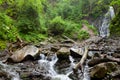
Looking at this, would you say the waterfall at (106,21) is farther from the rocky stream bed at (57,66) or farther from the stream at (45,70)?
the stream at (45,70)

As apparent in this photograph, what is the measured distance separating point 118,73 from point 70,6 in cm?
2535

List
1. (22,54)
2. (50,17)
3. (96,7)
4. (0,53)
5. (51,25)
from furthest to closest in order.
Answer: (96,7)
(50,17)
(51,25)
(0,53)
(22,54)

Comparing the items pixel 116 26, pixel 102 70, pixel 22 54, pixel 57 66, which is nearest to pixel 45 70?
pixel 57 66

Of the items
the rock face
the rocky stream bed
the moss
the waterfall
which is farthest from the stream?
the waterfall

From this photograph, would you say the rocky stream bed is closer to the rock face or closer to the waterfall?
the rock face

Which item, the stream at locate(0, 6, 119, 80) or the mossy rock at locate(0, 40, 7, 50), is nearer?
the stream at locate(0, 6, 119, 80)

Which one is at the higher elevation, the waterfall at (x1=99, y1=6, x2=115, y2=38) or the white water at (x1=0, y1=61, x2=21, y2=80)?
the waterfall at (x1=99, y1=6, x2=115, y2=38)

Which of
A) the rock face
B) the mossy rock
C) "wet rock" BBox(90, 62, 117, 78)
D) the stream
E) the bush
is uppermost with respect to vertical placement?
the bush

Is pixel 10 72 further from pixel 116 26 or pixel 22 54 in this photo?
pixel 116 26

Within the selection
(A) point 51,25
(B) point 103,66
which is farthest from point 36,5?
(B) point 103,66

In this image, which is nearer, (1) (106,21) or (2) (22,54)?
(2) (22,54)

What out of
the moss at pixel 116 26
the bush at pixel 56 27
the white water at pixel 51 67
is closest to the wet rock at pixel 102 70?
the white water at pixel 51 67

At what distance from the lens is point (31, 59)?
11.6m

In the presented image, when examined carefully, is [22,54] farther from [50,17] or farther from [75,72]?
[50,17]
